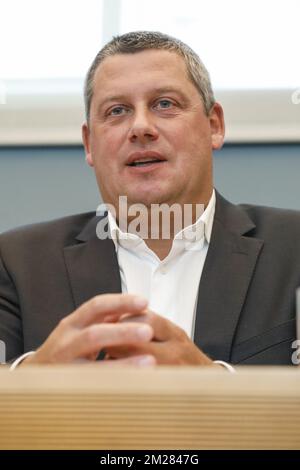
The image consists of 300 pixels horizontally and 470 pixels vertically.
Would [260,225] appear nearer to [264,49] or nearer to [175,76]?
[175,76]

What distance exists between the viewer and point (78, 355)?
94 cm

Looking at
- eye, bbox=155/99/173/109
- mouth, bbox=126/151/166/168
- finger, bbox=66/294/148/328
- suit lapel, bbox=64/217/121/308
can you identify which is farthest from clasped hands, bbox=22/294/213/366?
eye, bbox=155/99/173/109

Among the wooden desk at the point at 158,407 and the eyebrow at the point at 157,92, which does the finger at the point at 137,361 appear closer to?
the wooden desk at the point at 158,407

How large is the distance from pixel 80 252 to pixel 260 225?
1.07 ft

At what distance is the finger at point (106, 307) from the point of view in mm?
932

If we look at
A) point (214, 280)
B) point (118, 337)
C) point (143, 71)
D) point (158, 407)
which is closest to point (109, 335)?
point (118, 337)

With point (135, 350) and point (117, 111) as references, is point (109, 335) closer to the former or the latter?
point (135, 350)

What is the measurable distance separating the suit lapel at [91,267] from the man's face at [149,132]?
0.09m

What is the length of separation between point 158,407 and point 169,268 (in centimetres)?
97

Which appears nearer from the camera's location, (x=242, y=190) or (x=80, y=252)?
(x=80, y=252)

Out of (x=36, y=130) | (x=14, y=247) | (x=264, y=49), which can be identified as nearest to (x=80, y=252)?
(x=14, y=247)

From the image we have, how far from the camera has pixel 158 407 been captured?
49cm

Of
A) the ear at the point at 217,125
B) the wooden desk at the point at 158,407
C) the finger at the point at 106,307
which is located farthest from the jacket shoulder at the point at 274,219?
the wooden desk at the point at 158,407

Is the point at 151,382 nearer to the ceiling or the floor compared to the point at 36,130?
nearer to the ceiling
